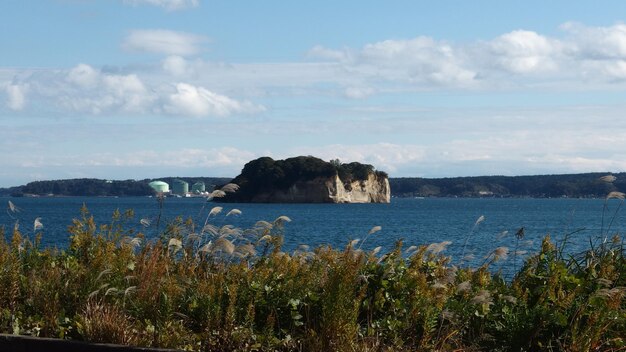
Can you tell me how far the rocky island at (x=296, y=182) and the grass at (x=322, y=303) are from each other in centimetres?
14834

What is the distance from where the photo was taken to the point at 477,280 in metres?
9.87

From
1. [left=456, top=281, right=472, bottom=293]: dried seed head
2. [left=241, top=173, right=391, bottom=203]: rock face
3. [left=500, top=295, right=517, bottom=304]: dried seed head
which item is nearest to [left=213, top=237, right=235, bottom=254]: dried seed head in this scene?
[left=456, top=281, right=472, bottom=293]: dried seed head

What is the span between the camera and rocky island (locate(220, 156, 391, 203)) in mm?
165250

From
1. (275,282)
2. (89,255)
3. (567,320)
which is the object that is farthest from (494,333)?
(89,255)

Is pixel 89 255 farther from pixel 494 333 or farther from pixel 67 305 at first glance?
pixel 494 333

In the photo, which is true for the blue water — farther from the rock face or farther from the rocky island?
the rock face

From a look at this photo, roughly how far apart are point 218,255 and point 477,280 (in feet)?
9.94

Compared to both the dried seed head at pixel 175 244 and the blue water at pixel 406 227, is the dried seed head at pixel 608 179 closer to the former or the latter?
the blue water at pixel 406 227

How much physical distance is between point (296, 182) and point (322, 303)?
534 feet

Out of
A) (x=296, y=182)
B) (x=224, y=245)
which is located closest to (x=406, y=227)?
(x=224, y=245)

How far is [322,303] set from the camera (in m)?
8.45

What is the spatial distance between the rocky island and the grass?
14834 cm

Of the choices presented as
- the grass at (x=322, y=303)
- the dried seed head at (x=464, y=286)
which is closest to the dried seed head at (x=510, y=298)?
the grass at (x=322, y=303)

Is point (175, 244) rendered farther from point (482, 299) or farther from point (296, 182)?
point (296, 182)
